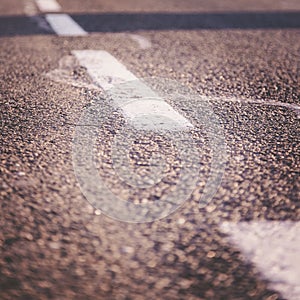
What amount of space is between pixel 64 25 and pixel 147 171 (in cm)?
271

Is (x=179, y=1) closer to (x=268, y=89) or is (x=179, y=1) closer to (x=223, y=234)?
(x=268, y=89)

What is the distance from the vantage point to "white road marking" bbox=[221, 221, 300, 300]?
54.5 inches

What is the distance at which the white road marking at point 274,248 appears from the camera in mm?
1384

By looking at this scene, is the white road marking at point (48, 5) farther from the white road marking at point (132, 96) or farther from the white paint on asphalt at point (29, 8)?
the white road marking at point (132, 96)

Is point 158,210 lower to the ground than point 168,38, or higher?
lower

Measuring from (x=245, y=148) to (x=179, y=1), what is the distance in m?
3.85

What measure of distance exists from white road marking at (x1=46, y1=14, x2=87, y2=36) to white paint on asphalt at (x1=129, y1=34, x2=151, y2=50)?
0.41 m

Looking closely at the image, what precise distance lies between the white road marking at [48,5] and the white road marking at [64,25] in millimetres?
305

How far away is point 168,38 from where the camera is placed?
3.91m

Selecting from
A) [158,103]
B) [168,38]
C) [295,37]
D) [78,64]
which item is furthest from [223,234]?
[295,37]

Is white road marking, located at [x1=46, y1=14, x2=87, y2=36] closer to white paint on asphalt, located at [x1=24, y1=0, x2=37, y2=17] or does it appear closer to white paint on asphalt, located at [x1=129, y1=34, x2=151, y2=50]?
white paint on asphalt, located at [x1=24, y1=0, x2=37, y2=17]

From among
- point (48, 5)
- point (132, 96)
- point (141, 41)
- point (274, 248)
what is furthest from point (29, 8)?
point (274, 248)

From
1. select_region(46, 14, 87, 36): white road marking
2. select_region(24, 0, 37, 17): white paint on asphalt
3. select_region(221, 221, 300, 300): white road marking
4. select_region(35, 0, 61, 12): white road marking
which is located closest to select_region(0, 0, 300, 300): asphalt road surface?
select_region(221, 221, 300, 300): white road marking

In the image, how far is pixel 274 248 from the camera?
152cm
